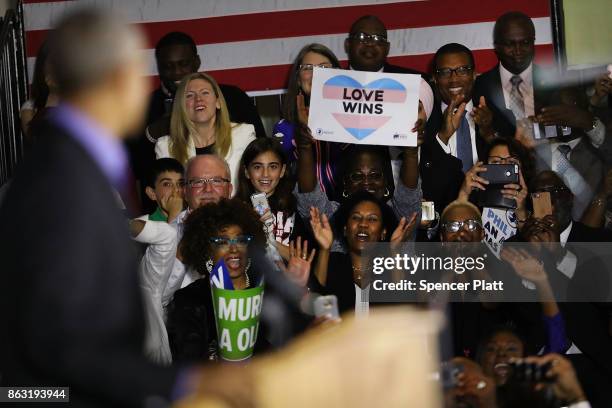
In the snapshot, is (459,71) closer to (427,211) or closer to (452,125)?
(452,125)

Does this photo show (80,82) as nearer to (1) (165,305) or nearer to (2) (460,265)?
(1) (165,305)

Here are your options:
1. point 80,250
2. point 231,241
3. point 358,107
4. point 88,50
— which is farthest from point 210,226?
point 80,250

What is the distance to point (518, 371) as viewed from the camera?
12.6 ft

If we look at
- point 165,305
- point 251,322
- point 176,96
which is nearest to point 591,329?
point 251,322

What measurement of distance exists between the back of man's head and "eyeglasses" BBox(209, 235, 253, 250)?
2.60m

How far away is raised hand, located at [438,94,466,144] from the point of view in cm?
518

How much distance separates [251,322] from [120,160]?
7.55 feet

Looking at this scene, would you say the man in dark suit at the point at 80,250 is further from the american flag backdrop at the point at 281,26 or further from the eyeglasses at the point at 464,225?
the american flag backdrop at the point at 281,26

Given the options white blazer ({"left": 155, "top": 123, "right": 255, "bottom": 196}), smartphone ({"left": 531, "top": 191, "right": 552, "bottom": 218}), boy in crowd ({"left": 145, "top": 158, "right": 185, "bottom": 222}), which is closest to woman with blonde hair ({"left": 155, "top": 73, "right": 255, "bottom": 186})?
white blazer ({"left": 155, "top": 123, "right": 255, "bottom": 196})

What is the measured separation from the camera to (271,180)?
503 cm

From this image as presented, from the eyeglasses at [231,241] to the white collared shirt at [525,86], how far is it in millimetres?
1830

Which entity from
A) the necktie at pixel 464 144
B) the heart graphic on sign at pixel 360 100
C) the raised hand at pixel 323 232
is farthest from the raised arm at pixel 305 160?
the necktie at pixel 464 144

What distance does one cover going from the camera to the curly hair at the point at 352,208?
476 centimetres

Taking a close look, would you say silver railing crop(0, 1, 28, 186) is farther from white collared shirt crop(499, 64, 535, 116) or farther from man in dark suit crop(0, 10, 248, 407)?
man in dark suit crop(0, 10, 248, 407)
